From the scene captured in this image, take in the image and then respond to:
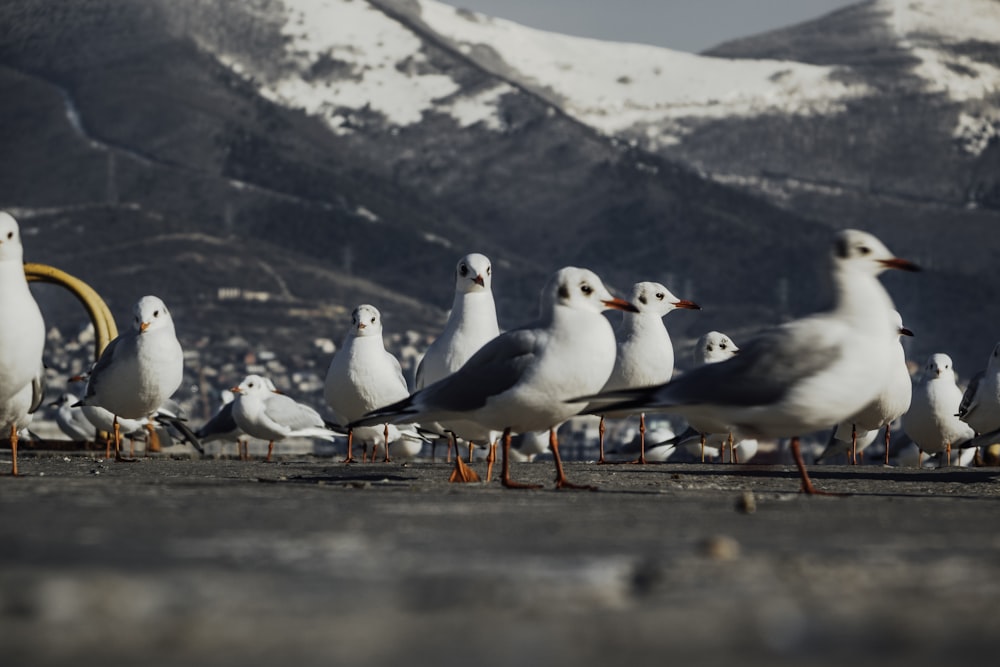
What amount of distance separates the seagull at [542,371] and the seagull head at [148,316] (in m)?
4.37

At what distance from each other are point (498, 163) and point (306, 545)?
150 metres

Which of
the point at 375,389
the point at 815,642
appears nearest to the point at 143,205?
the point at 375,389

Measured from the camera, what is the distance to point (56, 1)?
151500 millimetres

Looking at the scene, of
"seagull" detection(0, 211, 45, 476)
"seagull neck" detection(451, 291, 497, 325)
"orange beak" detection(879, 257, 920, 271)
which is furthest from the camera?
"seagull neck" detection(451, 291, 497, 325)

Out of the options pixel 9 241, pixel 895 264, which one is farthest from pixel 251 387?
pixel 895 264

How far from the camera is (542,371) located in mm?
6555

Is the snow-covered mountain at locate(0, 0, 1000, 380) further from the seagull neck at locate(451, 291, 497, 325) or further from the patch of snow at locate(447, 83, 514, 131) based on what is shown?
the seagull neck at locate(451, 291, 497, 325)

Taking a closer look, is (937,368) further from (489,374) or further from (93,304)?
(489,374)

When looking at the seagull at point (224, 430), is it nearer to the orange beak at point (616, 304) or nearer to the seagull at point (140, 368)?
the seagull at point (140, 368)

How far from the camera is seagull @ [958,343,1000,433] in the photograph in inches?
497

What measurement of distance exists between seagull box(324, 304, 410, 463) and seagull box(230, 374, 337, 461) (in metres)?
3.75

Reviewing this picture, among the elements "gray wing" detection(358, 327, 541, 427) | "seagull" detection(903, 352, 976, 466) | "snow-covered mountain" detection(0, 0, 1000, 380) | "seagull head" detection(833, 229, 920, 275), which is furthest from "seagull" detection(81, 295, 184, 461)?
"snow-covered mountain" detection(0, 0, 1000, 380)

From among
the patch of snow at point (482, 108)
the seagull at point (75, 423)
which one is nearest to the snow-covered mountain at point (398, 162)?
the patch of snow at point (482, 108)

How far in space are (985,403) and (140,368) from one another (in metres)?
6.21
